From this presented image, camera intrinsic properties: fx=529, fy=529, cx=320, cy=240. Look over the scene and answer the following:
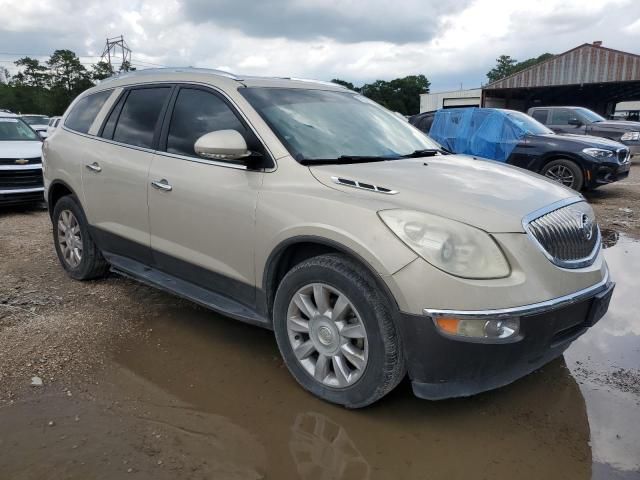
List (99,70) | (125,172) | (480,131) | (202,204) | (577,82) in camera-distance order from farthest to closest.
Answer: (99,70), (577,82), (480,131), (125,172), (202,204)

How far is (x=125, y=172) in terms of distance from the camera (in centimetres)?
395

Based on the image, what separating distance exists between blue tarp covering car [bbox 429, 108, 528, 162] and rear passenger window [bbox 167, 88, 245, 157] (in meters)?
6.96

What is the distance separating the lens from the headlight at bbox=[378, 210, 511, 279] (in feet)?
7.90

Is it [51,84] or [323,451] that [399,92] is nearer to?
[51,84]

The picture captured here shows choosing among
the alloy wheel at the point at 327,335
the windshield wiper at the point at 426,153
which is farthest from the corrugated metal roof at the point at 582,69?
the alloy wheel at the point at 327,335

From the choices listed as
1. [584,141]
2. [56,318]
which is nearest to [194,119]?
[56,318]

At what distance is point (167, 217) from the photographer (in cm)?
362

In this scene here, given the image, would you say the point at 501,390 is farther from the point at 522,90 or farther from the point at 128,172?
the point at 522,90

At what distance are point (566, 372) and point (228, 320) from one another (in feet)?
7.85

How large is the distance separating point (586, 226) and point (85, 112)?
4.16 meters

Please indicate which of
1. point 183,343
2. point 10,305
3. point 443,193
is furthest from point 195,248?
point 10,305

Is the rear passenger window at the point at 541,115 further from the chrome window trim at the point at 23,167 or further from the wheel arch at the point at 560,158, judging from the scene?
the chrome window trim at the point at 23,167

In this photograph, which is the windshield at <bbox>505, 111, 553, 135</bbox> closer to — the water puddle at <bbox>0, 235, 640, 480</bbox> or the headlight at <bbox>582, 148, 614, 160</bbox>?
the headlight at <bbox>582, 148, 614, 160</bbox>

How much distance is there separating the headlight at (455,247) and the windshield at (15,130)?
31.1 feet
